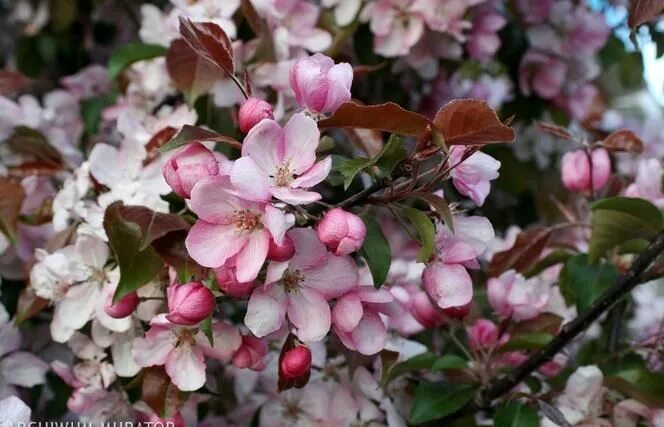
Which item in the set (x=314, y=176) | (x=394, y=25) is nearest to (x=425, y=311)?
(x=314, y=176)

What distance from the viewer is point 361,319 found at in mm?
836

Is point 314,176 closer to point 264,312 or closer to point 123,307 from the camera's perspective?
point 264,312

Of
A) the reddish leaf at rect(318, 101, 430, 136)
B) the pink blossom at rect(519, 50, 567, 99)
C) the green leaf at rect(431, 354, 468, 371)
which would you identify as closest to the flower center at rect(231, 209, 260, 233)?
the reddish leaf at rect(318, 101, 430, 136)

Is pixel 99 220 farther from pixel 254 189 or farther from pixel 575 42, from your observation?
pixel 575 42

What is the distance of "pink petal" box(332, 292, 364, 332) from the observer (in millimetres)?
802

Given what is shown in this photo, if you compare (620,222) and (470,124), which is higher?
(470,124)

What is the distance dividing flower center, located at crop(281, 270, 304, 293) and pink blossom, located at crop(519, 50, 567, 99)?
892 millimetres

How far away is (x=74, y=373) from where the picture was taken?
102cm

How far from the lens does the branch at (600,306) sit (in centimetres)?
92

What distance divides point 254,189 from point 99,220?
0.33 meters

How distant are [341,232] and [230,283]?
11 cm

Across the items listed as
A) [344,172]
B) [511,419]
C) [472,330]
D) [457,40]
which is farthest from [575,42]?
[344,172]

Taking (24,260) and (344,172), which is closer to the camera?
(344,172)

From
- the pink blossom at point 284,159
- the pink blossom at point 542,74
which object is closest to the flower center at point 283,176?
the pink blossom at point 284,159
